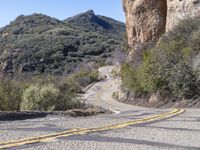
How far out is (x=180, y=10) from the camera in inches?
1866

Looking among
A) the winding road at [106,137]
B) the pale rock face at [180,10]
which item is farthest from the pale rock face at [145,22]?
the winding road at [106,137]

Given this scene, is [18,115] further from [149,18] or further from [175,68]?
[149,18]

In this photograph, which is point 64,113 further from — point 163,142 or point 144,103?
point 144,103

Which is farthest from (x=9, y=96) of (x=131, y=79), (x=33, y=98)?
(x=131, y=79)

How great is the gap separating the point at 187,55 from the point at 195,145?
75.6 ft

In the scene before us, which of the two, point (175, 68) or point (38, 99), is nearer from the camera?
point (38, 99)

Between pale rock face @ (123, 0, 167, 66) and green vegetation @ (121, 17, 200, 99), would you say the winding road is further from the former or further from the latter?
pale rock face @ (123, 0, 167, 66)

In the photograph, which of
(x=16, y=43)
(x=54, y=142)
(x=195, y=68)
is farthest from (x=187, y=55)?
(x=16, y=43)

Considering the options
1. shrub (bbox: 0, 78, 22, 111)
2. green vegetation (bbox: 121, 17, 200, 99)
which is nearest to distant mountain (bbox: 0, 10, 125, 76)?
green vegetation (bbox: 121, 17, 200, 99)

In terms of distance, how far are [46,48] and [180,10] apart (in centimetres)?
5773

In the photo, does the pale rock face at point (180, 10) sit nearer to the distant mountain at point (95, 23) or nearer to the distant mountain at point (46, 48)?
the distant mountain at point (46, 48)

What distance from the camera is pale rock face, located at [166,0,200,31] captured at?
43844 mm

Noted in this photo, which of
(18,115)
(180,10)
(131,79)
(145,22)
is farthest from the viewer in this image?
(145,22)

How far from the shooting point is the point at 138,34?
188 ft
